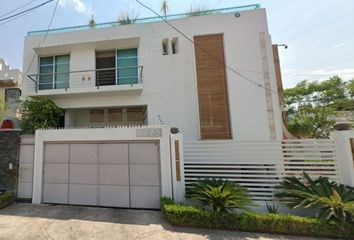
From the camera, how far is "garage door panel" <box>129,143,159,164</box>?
21.9 feet

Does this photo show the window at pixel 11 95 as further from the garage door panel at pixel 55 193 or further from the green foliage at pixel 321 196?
the green foliage at pixel 321 196

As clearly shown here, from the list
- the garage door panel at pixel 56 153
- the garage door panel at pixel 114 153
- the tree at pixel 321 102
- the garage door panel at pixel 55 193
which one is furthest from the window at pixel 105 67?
the tree at pixel 321 102

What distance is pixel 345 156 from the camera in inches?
233

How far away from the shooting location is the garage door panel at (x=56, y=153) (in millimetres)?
7129

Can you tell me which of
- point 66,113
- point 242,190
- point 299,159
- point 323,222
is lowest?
point 323,222

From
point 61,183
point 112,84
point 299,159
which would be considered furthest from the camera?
point 112,84

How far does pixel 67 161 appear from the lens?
7.11 metres

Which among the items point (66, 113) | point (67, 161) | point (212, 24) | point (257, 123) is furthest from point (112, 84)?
point (257, 123)

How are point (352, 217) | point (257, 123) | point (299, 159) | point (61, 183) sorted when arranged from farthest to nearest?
point (257, 123), point (61, 183), point (299, 159), point (352, 217)

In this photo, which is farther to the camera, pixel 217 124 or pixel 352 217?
pixel 217 124

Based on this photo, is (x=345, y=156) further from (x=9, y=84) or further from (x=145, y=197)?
(x=9, y=84)

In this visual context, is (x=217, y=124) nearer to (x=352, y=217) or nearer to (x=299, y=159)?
(x=299, y=159)

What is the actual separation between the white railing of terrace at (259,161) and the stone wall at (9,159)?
670 centimetres

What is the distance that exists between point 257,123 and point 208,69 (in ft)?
12.0
